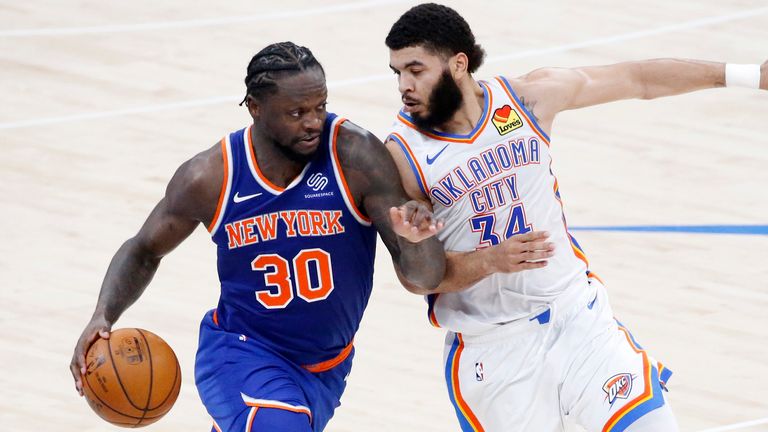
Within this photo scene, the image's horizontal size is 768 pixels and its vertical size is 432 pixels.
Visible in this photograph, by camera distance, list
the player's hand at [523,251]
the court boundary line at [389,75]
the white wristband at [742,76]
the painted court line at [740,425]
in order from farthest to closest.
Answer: the court boundary line at [389,75] → the painted court line at [740,425] → the white wristband at [742,76] → the player's hand at [523,251]

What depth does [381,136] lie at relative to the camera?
1272cm

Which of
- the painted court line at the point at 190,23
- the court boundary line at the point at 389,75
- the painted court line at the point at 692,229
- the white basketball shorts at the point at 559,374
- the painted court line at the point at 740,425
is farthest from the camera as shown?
the painted court line at the point at 190,23

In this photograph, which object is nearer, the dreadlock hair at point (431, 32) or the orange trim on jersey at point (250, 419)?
the orange trim on jersey at point (250, 419)

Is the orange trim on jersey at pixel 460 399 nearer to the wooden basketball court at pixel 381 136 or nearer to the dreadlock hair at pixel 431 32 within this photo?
the dreadlock hair at pixel 431 32

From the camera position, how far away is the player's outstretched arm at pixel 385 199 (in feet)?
20.6

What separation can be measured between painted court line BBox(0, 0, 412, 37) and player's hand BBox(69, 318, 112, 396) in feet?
30.1

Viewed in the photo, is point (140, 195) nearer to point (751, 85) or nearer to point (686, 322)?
point (686, 322)

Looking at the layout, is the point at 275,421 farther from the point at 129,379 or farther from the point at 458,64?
the point at 458,64

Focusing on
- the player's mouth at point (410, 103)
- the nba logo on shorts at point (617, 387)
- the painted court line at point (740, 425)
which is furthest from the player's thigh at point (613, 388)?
the painted court line at point (740, 425)

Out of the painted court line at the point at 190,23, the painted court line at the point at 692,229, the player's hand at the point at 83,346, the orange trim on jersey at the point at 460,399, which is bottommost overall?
the painted court line at the point at 692,229

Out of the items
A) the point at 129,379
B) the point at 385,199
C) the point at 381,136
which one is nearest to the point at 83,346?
the point at 129,379

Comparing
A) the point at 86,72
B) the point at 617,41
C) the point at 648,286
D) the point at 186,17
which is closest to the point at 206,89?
the point at 86,72

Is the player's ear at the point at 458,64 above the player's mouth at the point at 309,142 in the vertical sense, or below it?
above

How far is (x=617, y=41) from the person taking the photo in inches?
603
